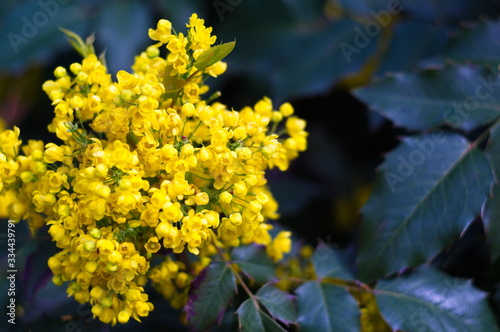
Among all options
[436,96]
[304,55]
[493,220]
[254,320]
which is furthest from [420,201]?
[304,55]

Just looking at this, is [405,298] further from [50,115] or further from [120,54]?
[50,115]

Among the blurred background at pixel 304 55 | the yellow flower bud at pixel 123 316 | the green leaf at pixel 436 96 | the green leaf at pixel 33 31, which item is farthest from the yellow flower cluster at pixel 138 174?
the green leaf at pixel 33 31

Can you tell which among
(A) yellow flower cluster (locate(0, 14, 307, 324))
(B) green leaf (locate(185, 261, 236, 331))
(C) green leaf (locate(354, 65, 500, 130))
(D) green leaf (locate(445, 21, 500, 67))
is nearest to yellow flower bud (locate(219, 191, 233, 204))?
(A) yellow flower cluster (locate(0, 14, 307, 324))

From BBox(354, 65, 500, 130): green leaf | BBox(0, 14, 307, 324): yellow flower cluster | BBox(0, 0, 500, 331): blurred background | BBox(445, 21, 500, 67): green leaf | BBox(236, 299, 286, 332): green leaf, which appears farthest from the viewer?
BBox(0, 0, 500, 331): blurred background

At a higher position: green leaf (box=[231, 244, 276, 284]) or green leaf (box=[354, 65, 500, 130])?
green leaf (box=[354, 65, 500, 130])

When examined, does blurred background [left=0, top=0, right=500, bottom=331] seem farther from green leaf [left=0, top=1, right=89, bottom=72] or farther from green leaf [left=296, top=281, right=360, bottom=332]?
green leaf [left=296, top=281, right=360, bottom=332]

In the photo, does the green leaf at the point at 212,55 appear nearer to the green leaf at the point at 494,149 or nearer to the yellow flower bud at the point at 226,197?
the yellow flower bud at the point at 226,197
